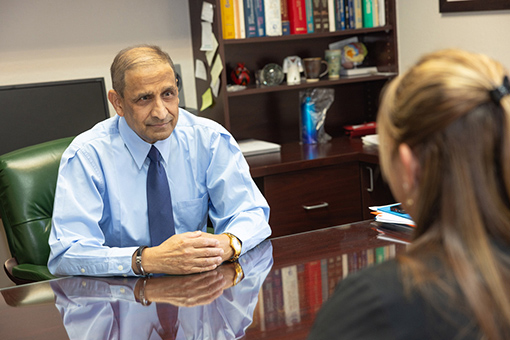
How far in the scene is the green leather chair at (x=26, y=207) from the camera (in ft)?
6.41

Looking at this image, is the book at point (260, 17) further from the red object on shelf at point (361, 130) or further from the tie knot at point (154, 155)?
the tie knot at point (154, 155)

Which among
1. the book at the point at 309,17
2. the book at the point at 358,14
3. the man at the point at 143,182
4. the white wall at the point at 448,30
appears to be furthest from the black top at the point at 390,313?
the book at the point at 358,14

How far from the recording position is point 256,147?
119 inches

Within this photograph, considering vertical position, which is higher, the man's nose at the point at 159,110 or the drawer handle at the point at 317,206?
the man's nose at the point at 159,110

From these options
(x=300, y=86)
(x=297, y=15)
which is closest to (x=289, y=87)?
(x=300, y=86)

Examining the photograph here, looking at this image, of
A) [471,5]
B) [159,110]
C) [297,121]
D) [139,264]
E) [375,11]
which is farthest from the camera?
[297,121]

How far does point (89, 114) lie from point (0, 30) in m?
0.57

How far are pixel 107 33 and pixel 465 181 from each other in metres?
2.63

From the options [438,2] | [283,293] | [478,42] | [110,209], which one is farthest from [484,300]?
[438,2]

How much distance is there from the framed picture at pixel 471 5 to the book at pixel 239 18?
98 centimetres

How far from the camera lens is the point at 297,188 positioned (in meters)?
2.84

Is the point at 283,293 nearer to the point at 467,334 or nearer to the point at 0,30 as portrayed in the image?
the point at 467,334

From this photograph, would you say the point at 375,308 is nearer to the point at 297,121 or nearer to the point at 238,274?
the point at 238,274

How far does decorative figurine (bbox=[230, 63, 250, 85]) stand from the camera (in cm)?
311
